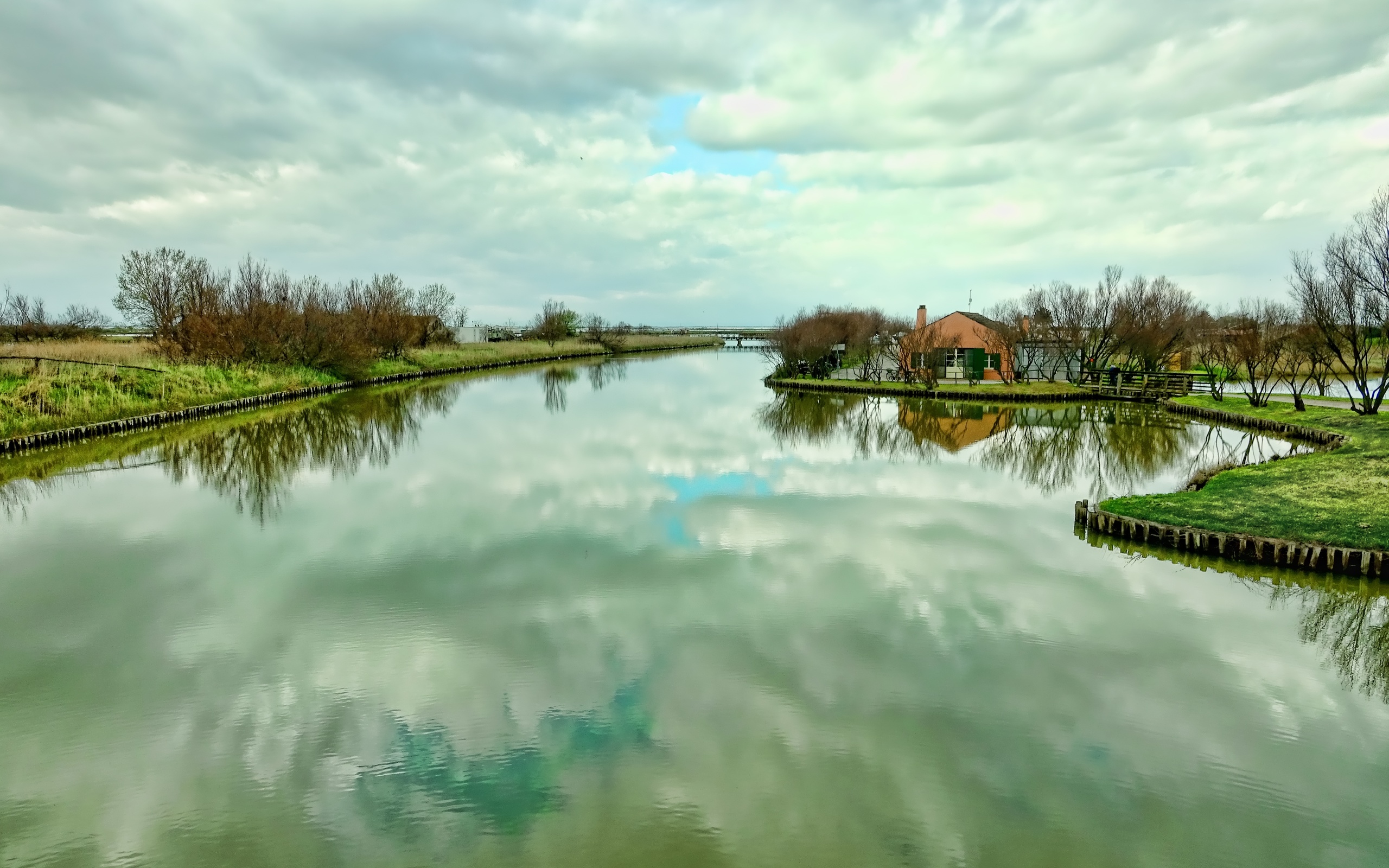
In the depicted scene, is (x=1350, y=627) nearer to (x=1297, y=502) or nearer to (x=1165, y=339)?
(x=1297, y=502)

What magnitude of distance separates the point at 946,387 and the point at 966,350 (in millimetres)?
6027

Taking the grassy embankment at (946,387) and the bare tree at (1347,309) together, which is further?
the grassy embankment at (946,387)

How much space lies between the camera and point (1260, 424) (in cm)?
2386

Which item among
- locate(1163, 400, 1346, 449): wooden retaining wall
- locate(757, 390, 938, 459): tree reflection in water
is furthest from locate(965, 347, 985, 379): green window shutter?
locate(1163, 400, 1346, 449): wooden retaining wall

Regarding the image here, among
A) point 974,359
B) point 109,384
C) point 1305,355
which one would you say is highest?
point 1305,355

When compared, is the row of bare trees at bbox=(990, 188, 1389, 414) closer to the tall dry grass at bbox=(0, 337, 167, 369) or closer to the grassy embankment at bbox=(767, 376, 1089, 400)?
the grassy embankment at bbox=(767, 376, 1089, 400)

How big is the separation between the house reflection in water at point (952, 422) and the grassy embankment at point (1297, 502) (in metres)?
7.48

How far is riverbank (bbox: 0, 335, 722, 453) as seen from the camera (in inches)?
836

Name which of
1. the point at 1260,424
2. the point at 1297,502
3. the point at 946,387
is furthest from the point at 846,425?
the point at 1297,502

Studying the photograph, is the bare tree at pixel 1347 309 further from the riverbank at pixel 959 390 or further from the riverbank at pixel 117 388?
the riverbank at pixel 117 388

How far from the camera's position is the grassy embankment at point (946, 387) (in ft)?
115

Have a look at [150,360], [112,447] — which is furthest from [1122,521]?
[150,360]

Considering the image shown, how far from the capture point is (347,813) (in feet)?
16.6

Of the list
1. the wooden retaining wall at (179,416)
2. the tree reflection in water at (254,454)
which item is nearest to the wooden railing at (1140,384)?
the tree reflection in water at (254,454)
